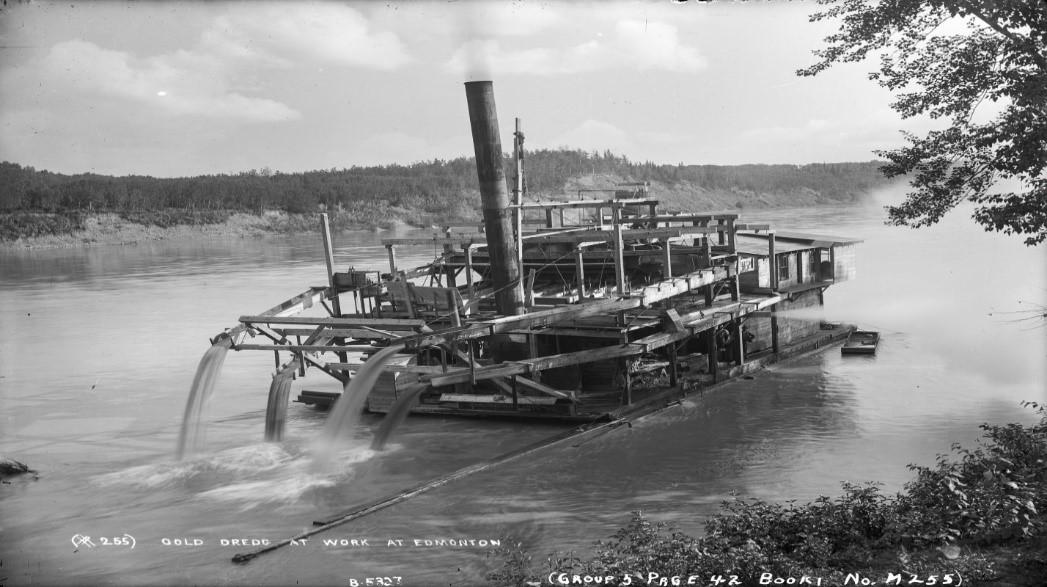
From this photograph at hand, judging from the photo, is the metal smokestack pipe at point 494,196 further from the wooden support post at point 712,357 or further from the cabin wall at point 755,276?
the cabin wall at point 755,276

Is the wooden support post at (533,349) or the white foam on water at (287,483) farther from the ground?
the wooden support post at (533,349)

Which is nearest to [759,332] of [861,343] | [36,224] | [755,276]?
[755,276]

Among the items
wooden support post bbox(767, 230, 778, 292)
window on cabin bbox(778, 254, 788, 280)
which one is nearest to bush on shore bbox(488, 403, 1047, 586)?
wooden support post bbox(767, 230, 778, 292)

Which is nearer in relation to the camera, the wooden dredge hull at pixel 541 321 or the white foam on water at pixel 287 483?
the white foam on water at pixel 287 483

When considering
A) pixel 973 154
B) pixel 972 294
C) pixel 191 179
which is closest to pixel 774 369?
pixel 973 154

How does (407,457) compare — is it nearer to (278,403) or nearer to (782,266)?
(278,403)

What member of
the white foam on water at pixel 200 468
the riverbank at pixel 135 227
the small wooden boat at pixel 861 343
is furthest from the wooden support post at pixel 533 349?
the riverbank at pixel 135 227
